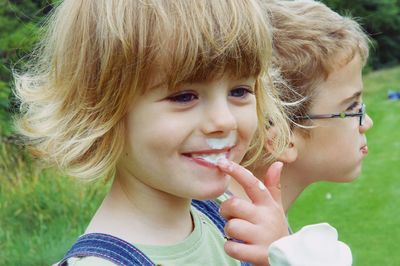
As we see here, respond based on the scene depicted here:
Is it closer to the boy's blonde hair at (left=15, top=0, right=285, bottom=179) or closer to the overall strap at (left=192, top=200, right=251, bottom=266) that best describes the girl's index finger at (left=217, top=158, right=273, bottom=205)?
the boy's blonde hair at (left=15, top=0, right=285, bottom=179)

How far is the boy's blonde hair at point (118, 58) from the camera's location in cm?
172

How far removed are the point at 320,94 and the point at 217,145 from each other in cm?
131

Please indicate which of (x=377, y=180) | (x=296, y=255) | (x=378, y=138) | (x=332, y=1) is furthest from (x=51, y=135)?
(x=332, y=1)

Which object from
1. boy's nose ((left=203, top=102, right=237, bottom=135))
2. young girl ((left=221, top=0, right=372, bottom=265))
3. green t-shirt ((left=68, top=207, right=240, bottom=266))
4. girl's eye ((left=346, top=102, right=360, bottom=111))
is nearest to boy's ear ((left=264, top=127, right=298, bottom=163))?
young girl ((left=221, top=0, right=372, bottom=265))

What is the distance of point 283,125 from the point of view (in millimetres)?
2500

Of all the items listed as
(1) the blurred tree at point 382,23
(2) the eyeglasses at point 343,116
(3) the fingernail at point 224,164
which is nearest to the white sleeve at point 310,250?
(3) the fingernail at point 224,164

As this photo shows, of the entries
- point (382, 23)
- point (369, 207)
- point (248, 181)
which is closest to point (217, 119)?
point (248, 181)

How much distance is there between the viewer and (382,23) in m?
18.3

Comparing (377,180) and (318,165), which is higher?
(318,165)

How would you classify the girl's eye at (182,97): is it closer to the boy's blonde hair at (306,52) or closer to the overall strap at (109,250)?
the overall strap at (109,250)

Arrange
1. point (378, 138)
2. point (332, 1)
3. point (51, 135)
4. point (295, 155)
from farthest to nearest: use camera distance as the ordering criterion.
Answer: point (332, 1) → point (378, 138) → point (295, 155) → point (51, 135)

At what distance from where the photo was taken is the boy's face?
2963 mm

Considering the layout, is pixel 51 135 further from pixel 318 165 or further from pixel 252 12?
pixel 318 165

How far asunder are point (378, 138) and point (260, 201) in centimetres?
867
